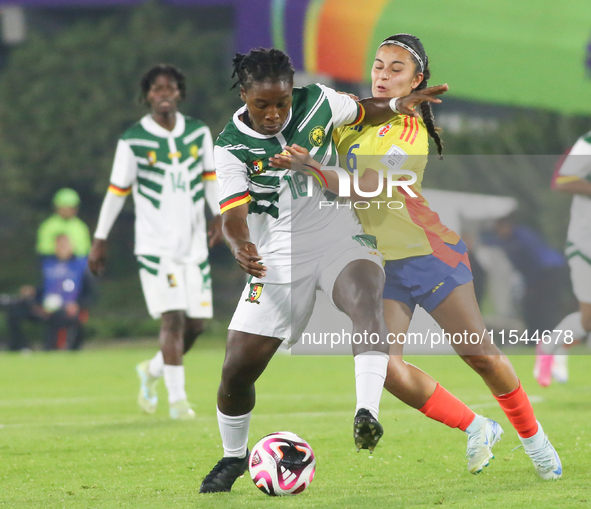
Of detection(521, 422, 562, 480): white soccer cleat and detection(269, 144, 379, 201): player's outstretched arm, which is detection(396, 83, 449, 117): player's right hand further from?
detection(521, 422, 562, 480): white soccer cleat

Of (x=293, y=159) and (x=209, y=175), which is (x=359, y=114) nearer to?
(x=293, y=159)

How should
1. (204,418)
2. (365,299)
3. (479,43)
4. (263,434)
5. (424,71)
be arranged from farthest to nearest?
1. (479,43)
2. (204,418)
3. (263,434)
4. (424,71)
5. (365,299)

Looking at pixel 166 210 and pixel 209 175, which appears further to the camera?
pixel 209 175

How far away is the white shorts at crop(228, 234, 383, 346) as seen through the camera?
4.60 m

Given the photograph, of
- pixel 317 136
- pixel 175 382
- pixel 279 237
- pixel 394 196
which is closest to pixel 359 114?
pixel 317 136

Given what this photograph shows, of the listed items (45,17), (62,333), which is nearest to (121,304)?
(62,333)

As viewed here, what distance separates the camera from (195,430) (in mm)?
7062

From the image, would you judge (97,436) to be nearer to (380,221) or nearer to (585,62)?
(380,221)

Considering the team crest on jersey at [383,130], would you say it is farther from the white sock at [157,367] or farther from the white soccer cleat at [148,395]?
the white soccer cleat at [148,395]

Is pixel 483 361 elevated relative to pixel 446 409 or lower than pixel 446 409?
elevated

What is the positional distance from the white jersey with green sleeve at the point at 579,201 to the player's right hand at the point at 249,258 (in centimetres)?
A: 469

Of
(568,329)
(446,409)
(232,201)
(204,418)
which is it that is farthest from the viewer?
(568,329)

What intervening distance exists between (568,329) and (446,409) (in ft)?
13.7

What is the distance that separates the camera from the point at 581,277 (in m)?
8.77
